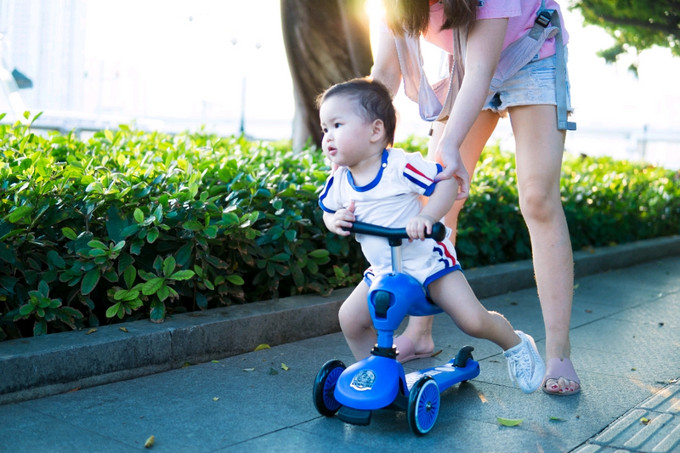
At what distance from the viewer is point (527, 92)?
3.19m

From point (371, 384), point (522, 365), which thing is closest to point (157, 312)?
point (371, 384)

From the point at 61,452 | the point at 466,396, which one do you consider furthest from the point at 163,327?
the point at 466,396

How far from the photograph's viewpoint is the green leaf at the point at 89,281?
3.18m

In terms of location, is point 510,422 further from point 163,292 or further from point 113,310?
point 113,310

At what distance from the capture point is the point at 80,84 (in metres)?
11.9

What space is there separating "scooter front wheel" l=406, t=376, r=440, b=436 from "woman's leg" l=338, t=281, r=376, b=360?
1.13ft

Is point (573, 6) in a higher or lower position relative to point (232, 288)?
higher

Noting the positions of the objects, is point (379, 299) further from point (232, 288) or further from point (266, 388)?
point (232, 288)

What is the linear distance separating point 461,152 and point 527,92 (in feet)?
1.48

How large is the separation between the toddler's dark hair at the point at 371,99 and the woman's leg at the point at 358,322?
1.82 ft

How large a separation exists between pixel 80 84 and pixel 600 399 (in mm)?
10501

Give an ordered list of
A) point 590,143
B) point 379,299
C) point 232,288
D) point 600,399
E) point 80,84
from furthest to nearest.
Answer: point 590,143
point 80,84
point 232,288
point 600,399
point 379,299

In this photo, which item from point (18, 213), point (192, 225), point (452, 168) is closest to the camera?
point (452, 168)

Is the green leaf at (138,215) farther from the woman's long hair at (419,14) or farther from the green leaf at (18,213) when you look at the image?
the woman's long hair at (419,14)
